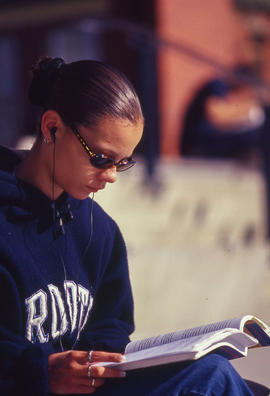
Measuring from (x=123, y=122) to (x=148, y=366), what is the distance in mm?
589

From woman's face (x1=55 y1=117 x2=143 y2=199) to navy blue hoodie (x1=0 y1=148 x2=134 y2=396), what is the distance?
3.2 inches

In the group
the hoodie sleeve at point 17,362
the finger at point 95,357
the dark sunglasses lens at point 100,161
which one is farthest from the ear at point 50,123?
the finger at point 95,357

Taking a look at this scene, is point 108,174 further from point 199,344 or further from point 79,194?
point 199,344

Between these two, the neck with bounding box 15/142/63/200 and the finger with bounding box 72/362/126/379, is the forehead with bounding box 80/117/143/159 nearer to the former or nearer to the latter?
the neck with bounding box 15/142/63/200

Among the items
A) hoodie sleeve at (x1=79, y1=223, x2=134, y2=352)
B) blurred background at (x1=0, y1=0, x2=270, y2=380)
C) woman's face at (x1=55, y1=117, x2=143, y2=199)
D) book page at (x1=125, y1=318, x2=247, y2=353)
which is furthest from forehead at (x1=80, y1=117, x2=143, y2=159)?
blurred background at (x1=0, y1=0, x2=270, y2=380)

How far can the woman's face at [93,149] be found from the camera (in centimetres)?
178

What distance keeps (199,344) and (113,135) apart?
0.55 m

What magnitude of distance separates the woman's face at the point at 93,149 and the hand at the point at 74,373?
16.6 inches

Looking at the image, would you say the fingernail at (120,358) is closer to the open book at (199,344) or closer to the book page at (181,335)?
the open book at (199,344)

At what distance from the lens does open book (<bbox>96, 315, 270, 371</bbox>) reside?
1611 mm

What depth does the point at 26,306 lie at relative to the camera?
1.75 metres

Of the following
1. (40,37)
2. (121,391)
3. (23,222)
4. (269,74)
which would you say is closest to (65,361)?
(121,391)

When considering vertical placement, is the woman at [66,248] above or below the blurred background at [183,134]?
above

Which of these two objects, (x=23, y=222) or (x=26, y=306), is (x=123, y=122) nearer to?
(x=23, y=222)
